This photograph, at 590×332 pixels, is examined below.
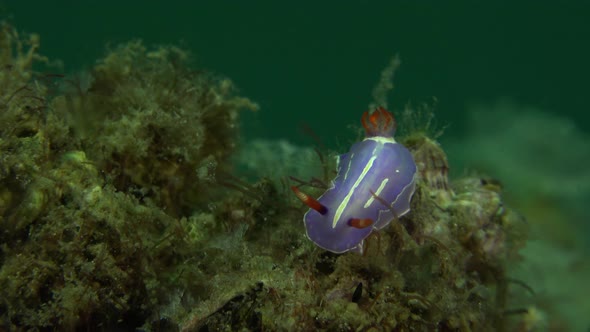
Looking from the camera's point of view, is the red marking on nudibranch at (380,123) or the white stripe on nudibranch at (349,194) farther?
the red marking on nudibranch at (380,123)

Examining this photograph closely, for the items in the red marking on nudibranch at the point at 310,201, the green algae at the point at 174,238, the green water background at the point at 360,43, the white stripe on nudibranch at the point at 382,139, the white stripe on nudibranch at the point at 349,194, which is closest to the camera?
the green algae at the point at 174,238

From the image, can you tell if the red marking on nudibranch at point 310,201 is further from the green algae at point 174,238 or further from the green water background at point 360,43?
the green water background at point 360,43

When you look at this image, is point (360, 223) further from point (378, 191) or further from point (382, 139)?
point (382, 139)

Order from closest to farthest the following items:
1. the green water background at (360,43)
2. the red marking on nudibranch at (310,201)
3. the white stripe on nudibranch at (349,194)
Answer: the red marking on nudibranch at (310,201), the white stripe on nudibranch at (349,194), the green water background at (360,43)

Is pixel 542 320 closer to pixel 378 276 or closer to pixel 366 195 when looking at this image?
pixel 378 276

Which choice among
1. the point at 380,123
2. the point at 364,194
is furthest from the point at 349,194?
the point at 380,123

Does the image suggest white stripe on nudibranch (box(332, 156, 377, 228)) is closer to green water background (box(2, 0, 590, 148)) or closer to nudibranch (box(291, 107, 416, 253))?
nudibranch (box(291, 107, 416, 253))

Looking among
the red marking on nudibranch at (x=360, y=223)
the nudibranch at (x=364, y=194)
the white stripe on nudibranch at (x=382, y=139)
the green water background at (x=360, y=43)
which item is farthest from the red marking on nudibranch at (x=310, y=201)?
the green water background at (x=360, y=43)
